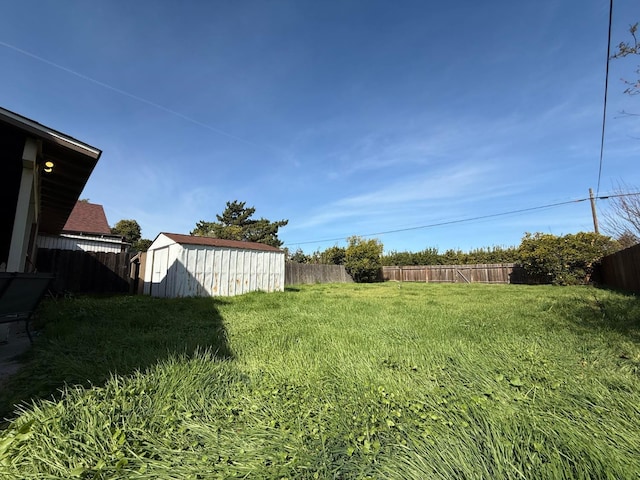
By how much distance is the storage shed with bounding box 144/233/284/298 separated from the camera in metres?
10.7

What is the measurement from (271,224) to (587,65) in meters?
30.4

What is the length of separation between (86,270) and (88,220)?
19.6ft

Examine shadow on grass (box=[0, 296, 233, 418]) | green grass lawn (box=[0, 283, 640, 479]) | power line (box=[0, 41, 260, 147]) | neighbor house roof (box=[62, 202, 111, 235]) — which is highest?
power line (box=[0, 41, 260, 147])

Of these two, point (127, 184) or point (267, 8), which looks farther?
point (127, 184)

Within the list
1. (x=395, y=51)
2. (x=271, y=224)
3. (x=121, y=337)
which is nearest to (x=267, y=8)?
(x=395, y=51)

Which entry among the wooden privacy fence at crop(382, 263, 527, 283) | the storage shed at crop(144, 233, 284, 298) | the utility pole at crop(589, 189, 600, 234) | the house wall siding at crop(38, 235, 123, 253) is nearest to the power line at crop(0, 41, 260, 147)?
the storage shed at crop(144, 233, 284, 298)

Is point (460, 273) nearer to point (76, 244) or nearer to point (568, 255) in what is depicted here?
point (568, 255)

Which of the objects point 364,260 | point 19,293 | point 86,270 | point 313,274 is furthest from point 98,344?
point 364,260

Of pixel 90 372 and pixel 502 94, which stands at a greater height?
pixel 502 94

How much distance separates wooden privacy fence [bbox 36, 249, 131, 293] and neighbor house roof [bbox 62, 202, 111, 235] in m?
4.22

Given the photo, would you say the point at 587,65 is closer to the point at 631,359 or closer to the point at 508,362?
the point at 631,359

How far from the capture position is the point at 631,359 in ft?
9.93

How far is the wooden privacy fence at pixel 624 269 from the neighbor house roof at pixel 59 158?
1528cm

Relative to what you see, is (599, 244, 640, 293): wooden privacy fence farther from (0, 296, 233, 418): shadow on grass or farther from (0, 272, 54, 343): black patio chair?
(0, 272, 54, 343): black patio chair
